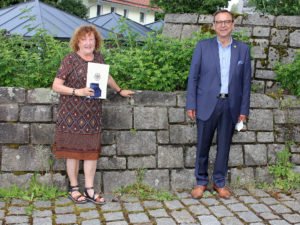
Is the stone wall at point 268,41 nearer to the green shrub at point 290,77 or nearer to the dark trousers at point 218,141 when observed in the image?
the green shrub at point 290,77

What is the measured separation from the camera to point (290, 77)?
6027 mm

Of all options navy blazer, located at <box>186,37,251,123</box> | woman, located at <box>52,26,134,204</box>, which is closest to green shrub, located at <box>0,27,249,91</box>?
navy blazer, located at <box>186,37,251,123</box>

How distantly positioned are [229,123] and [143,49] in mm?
1616

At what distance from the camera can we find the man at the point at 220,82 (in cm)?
462

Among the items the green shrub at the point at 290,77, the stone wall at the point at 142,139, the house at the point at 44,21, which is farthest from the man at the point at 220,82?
the house at the point at 44,21

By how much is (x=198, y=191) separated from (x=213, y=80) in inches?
49.4

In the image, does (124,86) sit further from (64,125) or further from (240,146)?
(240,146)

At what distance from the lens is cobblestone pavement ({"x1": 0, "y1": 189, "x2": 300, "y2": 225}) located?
425cm

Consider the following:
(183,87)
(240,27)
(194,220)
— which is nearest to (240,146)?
(183,87)

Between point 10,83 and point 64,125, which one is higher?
point 10,83

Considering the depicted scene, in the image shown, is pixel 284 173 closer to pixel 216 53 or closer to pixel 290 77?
pixel 290 77

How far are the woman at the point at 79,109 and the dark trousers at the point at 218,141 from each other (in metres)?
1.10

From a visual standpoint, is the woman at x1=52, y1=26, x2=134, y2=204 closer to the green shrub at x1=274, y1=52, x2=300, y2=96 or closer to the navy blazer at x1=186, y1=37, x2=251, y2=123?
the navy blazer at x1=186, y1=37, x2=251, y2=123

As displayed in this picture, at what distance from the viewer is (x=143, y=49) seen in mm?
5703
